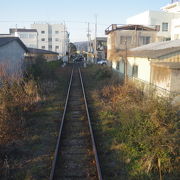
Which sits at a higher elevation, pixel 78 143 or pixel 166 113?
pixel 166 113

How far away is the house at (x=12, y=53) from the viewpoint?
16000mm

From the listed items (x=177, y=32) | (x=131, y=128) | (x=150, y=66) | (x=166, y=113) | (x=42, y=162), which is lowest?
(x=42, y=162)

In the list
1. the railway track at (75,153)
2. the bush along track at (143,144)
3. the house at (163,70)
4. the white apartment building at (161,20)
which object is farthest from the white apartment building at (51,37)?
the bush along track at (143,144)

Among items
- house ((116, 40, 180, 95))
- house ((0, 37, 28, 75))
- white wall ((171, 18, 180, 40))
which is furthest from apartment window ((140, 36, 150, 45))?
house ((0, 37, 28, 75))

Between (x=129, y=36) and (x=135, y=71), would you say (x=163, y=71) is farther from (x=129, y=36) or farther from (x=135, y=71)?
(x=129, y=36)

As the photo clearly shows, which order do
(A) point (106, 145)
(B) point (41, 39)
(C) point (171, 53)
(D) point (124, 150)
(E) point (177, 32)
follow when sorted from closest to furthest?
(D) point (124, 150) → (A) point (106, 145) → (C) point (171, 53) → (E) point (177, 32) → (B) point (41, 39)

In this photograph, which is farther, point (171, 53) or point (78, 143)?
point (171, 53)

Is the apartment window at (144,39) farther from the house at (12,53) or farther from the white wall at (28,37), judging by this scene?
the white wall at (28,37)

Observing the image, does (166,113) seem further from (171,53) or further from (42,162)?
(171,53)

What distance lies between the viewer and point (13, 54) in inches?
712

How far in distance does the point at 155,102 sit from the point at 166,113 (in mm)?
540

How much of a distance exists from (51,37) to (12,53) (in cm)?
7519

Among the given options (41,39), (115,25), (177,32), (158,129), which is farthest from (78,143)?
(41,39)

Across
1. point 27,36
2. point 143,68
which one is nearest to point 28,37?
point 27,36
